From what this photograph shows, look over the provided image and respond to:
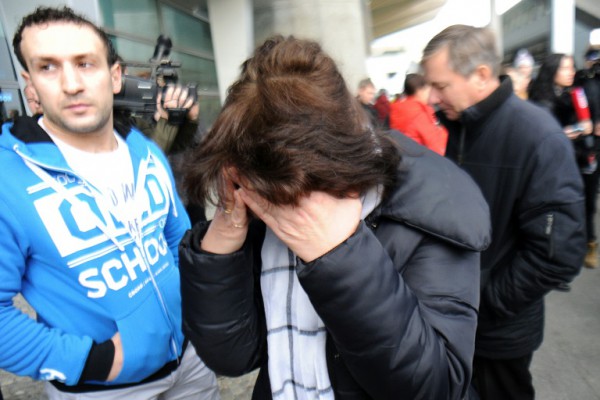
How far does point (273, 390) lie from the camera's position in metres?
1.10

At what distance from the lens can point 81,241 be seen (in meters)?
1.38

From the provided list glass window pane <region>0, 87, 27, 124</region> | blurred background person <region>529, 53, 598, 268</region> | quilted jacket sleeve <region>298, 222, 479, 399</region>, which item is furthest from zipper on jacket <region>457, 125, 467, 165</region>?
glass window pane <region>0, 87, 27, 124</region>

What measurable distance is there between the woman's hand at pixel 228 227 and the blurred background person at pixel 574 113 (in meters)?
3.90

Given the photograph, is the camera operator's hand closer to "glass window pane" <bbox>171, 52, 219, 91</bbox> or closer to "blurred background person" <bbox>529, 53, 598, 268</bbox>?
"blurred background person" <bbox>529, 53, 598, 268</bbox>

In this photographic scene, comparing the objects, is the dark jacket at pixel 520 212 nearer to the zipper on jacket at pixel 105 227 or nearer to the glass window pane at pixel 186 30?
the zipper on jacket at pixel 105 227

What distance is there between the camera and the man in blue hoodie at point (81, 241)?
4.25 ft

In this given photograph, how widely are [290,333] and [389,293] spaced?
327 mm

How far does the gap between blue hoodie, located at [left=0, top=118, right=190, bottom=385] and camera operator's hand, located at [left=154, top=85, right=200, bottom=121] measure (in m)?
1.08

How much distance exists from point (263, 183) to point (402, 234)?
0.35 m

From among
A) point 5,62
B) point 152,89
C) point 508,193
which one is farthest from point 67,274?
point 5,62

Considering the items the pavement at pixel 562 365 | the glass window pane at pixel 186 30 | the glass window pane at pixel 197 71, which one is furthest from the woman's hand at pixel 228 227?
the glass window pane at pixel 186 30

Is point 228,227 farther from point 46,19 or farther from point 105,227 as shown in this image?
point 46,19

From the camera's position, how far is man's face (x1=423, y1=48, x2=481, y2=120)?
1917 mm

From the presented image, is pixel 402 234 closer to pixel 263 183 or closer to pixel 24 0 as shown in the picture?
pixel 263 183
